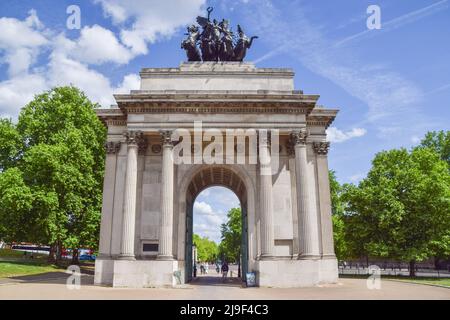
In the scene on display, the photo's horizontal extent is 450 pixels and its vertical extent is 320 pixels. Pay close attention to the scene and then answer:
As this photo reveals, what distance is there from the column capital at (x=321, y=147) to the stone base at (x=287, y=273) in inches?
347

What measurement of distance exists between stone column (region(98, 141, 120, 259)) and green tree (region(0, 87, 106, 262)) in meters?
9.96

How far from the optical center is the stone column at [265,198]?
2583cm

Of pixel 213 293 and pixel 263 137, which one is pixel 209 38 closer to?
pixel 263 137

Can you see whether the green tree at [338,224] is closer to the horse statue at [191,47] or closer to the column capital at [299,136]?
the column capital at [299,136]

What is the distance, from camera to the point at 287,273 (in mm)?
25125

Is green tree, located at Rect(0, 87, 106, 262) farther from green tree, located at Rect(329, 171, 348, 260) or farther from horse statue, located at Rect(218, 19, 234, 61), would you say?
green tree, located at Rect(329, 171, 348, 260)

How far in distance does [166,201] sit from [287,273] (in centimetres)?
929

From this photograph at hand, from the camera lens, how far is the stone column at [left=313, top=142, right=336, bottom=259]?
1139 inches

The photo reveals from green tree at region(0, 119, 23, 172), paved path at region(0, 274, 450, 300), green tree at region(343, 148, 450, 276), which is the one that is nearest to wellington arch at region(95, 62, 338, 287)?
paved path at region(0, 274, 450, 300)

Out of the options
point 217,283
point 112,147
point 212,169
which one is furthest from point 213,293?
point 112,147

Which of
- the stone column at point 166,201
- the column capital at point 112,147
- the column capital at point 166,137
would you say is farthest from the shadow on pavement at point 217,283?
the column capital at point 112,147
